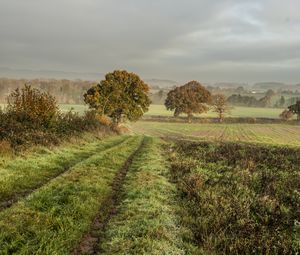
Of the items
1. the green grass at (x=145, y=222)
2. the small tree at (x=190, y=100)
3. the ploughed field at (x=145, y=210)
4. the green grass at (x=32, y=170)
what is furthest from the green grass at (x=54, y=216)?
the small tree at (x=190, y=100)

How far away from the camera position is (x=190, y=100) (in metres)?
117

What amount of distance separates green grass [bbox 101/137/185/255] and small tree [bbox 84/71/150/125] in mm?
49860

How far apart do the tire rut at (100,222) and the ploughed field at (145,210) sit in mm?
29

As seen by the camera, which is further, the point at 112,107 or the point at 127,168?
the point at 112,107

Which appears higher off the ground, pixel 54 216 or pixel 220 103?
pixel 220 103

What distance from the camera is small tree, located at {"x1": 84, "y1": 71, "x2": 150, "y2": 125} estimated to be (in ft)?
217

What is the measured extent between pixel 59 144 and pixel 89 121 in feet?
52.9

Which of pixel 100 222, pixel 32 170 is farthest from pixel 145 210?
pixel 32 170

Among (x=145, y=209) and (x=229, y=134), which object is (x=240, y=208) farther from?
(x=229, y=134)

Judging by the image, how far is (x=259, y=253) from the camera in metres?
9.02

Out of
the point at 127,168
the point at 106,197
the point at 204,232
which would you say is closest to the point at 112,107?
the point at 127,168

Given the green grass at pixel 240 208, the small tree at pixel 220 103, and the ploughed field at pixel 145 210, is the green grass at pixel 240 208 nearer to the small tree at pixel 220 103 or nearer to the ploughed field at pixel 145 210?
the ploughed field at pixel 145 210

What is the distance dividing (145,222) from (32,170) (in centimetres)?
886

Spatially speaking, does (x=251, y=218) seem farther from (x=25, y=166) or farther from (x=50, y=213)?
(x=25, y=166)
